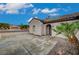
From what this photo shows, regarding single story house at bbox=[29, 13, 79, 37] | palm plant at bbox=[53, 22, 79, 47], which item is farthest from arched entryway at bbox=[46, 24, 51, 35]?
palm plant at bbox=[53, 22, 79, 47]

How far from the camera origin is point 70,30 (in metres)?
2.45

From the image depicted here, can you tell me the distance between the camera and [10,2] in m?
2.46

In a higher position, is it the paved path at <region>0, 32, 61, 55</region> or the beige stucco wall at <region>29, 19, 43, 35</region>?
the beige stucco wall at <region>29, 19, 43, 35</region>

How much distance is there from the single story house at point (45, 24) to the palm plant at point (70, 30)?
43 mm

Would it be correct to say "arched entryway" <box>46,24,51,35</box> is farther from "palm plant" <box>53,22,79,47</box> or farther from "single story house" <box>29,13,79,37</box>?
"palm plant" <box>53,22,79,47</box>

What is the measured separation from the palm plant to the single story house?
43mm

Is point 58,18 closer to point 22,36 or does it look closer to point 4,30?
point 22,36

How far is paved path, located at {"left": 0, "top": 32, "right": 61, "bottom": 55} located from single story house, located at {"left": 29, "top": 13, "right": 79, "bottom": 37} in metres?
0.07

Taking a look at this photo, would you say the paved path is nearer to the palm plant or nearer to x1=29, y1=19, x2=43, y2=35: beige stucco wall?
x1=29, y1=19, x2=43, y2=35: beige stucco wall

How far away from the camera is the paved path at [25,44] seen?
2465 millimetres

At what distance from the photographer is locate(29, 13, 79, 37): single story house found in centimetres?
246

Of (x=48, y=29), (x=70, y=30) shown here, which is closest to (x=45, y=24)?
(x=48, y=29)

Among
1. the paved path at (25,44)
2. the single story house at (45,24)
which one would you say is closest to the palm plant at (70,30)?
the single story house at (45,24)
